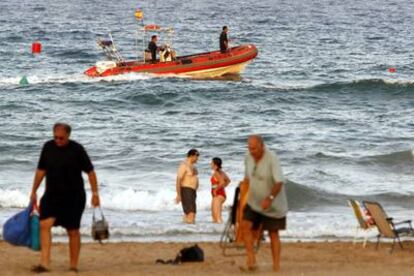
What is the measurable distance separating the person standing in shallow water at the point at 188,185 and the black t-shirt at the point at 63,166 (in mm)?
5171

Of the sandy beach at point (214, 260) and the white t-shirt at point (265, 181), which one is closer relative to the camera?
the white t-shirt at point (265, 181)

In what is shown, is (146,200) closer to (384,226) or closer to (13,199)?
(13,199)

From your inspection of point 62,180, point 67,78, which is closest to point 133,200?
point 62,180

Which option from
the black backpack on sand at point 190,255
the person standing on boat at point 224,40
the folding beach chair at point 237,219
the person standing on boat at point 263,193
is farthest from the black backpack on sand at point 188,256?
the person standing on boat at point 224,40

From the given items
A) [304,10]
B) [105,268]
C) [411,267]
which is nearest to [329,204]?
[411,267]

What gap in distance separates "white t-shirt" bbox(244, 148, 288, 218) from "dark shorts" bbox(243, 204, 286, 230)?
0.16ft

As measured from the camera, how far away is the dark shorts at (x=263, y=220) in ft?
33.4

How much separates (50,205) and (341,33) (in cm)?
4871

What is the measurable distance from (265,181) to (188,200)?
5013 millimetres

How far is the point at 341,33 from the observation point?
189 feet

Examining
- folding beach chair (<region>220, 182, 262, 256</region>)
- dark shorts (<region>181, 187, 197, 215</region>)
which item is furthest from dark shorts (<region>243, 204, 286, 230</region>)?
dark shorts (<region>181, 187, 197, 215</region>)

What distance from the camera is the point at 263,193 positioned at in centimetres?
1005

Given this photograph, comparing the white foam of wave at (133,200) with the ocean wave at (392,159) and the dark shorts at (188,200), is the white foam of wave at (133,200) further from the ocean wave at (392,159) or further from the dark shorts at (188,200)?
the ocean wave at (392,159)

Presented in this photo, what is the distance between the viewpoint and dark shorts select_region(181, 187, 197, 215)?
14945mm
